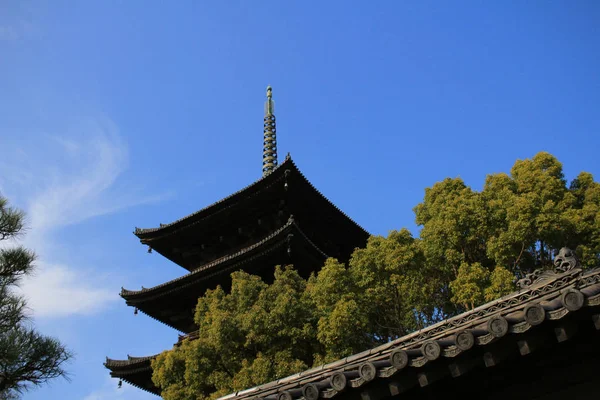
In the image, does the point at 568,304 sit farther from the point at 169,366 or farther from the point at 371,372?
the point at 169,366

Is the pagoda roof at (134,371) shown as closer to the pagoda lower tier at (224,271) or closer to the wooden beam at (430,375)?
the pagoda lower tier at (224,271)

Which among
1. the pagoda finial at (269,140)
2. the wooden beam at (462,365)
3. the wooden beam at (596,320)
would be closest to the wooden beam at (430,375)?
the wooden beam at (462,365)

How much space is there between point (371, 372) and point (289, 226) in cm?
1552

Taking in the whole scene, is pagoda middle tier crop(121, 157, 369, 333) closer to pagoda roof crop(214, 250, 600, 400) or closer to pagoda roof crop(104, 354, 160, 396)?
pagoda roof crop(104, 354, 160, 396)

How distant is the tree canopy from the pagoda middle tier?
442cm

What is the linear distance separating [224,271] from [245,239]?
8.90 feet

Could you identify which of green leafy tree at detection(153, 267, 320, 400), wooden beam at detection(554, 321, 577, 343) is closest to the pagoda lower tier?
green leafy tree at detection(153, 267, 320, 400)

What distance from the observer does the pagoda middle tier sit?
70.1 feet

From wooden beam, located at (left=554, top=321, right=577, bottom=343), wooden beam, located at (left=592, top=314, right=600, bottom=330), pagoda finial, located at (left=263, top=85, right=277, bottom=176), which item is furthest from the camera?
pagoda finial, located at (left=263, top=85, right=277, bottom=176)

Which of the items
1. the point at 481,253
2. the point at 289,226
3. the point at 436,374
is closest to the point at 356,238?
the point at 289,226

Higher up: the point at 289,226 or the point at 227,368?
the point at 289,226

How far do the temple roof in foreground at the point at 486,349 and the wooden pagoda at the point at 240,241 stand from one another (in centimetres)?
1527

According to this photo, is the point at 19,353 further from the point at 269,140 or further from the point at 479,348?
the point at 269,140

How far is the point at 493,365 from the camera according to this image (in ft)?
14.2
